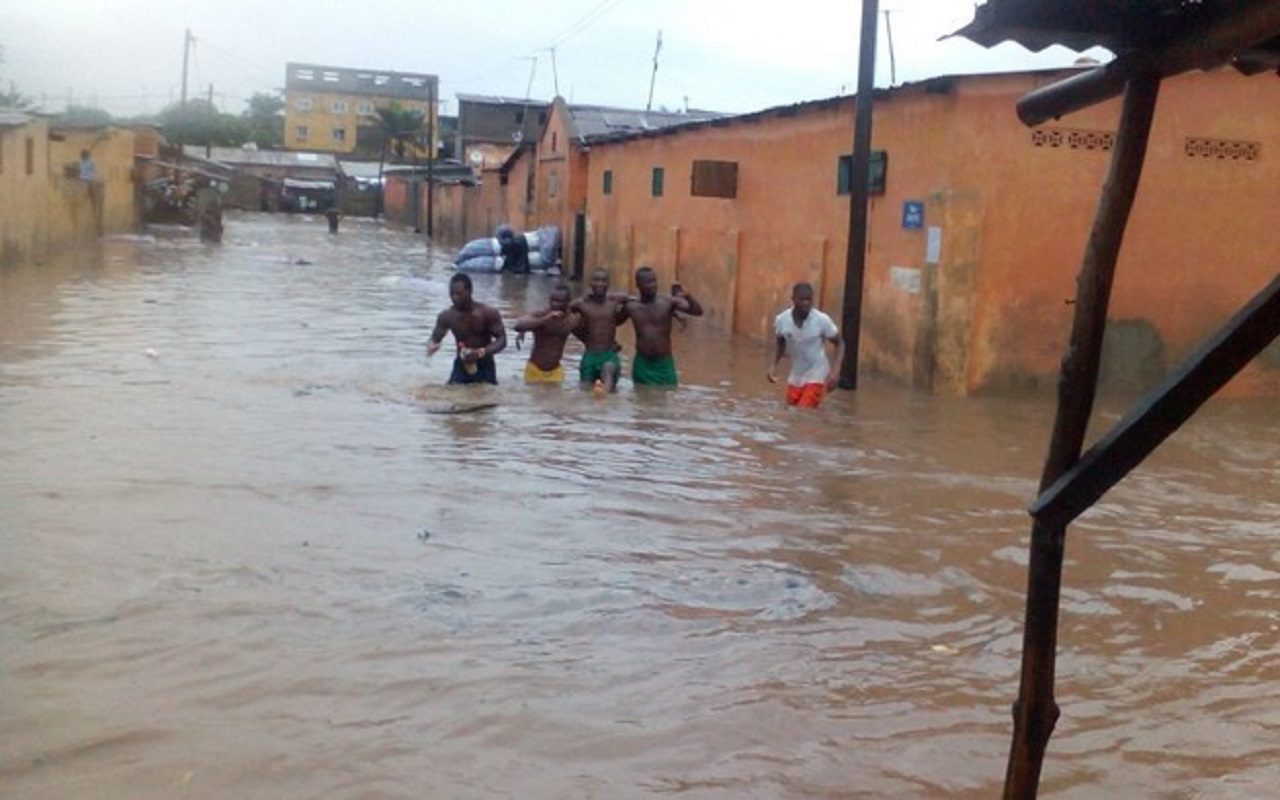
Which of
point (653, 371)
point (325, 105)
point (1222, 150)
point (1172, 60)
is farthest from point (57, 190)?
point (325, 105)

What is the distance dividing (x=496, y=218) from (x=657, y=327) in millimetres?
33276

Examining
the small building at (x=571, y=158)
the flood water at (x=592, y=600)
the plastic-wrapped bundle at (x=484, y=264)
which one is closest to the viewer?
the flood water at (x=592, y=600)

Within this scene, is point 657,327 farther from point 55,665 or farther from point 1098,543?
point 55,665

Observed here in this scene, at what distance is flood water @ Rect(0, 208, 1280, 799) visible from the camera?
4.80 m

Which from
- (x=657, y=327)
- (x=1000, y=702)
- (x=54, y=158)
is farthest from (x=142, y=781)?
(x=54, y=158)

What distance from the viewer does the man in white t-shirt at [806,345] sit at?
1173cm

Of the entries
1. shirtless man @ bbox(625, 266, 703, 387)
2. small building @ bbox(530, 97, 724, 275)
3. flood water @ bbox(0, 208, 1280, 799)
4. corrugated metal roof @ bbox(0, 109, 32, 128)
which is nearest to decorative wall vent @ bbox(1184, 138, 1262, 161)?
flood water @ bbox(0, 208, 1280, 799)

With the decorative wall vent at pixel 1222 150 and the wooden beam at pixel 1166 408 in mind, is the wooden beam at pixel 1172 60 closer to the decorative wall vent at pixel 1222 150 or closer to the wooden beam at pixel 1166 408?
the wooden beam at pixel 1166 408

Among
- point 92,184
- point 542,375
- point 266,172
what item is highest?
point 266,172

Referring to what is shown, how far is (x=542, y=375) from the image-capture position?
1327cm

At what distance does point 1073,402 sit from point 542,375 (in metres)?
10.2

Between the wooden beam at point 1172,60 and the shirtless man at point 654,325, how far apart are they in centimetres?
913

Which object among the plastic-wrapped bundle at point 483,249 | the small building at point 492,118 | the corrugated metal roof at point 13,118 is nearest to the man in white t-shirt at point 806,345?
the corrugated metal roof at point 13,118

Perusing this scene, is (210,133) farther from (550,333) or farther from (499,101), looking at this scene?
(550,333)
